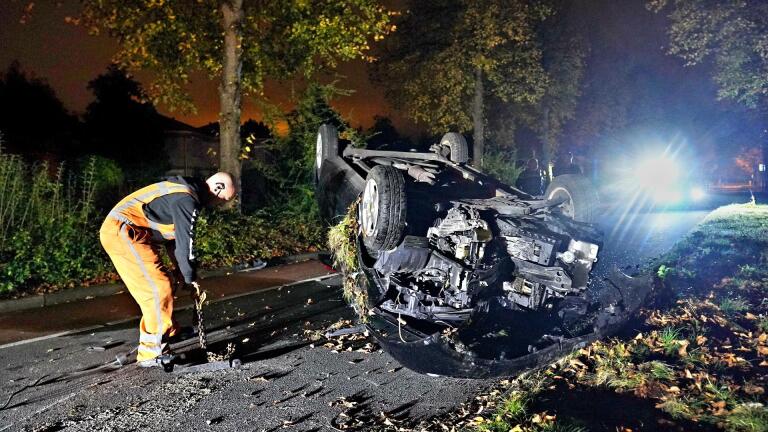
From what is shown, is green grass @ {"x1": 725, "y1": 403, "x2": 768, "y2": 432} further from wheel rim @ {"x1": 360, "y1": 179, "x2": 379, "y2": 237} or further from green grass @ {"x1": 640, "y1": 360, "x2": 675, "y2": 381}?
wheel rim @ {"x1": 360, "y1": 179, "x2": 379, "y2": 237}

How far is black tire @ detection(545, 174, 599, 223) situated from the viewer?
16.8 feet

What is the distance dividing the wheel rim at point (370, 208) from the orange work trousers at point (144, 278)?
1.76 m

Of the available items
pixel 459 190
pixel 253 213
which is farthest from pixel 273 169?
pixel 459 190

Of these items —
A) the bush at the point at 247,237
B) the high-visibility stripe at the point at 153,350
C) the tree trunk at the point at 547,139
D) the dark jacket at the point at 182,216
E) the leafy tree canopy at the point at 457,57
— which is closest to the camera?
the dark jacket at the point at 182,216

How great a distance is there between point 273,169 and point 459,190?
8.61m

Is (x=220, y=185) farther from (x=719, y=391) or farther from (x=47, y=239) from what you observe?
(x=47, y=239)

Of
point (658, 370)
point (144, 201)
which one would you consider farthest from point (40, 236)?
point (658, 370)

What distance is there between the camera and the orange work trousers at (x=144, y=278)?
14.6ft

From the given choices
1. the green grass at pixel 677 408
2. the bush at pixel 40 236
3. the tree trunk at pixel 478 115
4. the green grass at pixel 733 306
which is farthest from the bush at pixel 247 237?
the tree trunk at pixel 478 115

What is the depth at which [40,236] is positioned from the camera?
780 cm

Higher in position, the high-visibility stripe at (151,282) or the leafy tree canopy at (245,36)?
the leafy tree canopy at (245,36)

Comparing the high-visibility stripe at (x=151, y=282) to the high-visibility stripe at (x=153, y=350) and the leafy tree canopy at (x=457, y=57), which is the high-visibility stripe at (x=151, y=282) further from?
the leafy tree canopy at (x=457, y=57)

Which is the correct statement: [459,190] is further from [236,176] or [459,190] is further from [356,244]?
[236,176]

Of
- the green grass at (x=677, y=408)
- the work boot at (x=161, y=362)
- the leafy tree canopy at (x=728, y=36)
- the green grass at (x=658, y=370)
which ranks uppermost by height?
the leafy tree canopy at (x=728, y=36)
